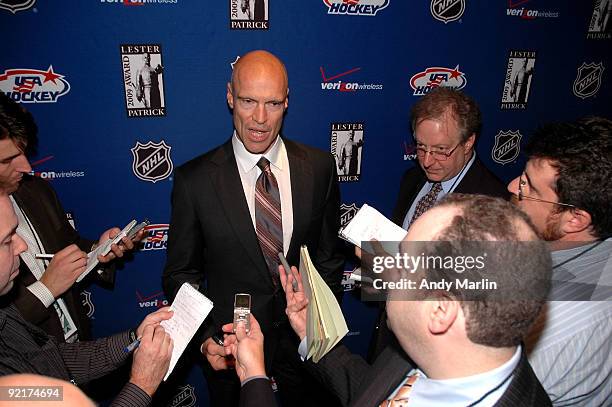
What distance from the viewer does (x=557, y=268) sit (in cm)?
157

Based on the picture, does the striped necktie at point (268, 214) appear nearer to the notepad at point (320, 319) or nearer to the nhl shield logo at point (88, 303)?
the notepad at point (320, 319)

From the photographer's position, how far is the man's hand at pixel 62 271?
210cm

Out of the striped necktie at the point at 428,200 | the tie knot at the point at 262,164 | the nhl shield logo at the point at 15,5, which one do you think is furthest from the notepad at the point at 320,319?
the nhl shield logo at the point at 15,5

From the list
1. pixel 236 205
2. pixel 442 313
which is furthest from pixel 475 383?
pixel 236 205

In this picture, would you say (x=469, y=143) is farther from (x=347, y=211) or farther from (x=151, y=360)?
(x=151, y=360)

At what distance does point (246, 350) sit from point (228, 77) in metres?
1.76

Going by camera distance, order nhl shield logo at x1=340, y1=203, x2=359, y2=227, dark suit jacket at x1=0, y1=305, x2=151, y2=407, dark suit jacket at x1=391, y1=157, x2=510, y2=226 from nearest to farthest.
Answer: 1. dark suit jacket at x1=0, y1=305, x2=151, y2=407
2. dark suit jacket at x1=391, y1=157, x2=510, y2=226
3. nhl shield logo at x1=340, y1=203, x2=359, y2=227

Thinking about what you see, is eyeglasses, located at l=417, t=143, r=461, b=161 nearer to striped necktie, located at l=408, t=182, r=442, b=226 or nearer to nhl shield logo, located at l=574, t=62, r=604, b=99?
striped necktie, located at l=408, t=182, r=442, b=226

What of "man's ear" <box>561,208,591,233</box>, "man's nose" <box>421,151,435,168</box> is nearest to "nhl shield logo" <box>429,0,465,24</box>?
"man's nose" <box>421,151,435,168</box>

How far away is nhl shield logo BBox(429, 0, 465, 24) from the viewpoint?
281 centimetres

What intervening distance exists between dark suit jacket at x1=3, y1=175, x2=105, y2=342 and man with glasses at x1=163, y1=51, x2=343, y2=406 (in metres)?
0.55

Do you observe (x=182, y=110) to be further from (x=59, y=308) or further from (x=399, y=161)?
(x=399, y=161)

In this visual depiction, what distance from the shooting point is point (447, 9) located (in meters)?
2.84

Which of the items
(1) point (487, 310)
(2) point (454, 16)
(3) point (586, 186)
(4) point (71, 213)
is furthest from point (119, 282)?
(2) point (454, 16)
